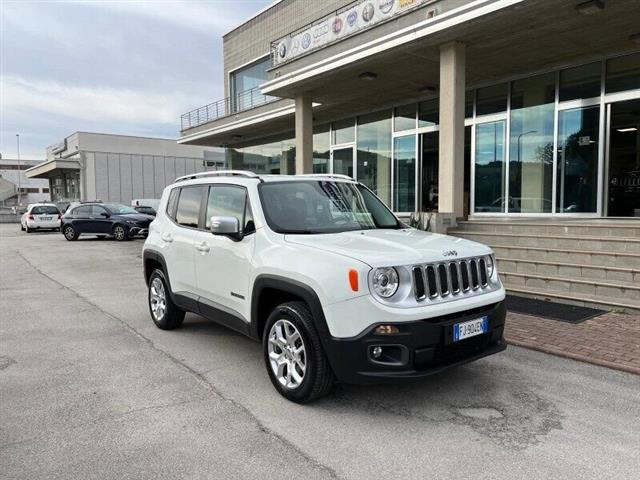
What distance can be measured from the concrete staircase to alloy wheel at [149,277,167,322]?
545 centimetres

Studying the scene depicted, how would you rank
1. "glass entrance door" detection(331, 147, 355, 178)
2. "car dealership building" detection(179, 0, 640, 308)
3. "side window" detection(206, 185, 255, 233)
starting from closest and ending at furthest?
"side window" detection(206, 185, 255, 233)
"car dealership building" detection(179, 0, 640, 308)
"glass entrance door" detection(331, 147, 355, 178)

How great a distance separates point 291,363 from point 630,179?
1034 centimetres

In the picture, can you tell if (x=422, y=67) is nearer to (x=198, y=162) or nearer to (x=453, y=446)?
(x=453, y=446)

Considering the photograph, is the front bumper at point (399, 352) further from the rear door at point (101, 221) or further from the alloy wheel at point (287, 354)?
the rear door at point (101, 221)

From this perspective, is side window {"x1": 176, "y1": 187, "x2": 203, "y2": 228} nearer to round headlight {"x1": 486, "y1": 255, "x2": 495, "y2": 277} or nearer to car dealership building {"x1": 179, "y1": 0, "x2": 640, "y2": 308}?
round headlight {"x1": 486, "y1": 255, "x2": 495, "y2": 277}

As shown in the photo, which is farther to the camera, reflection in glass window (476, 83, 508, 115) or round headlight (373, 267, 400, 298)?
reflection in glass window (476, 83, 508, 115)

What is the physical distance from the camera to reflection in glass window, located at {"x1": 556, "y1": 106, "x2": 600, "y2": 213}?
11125 millimetres

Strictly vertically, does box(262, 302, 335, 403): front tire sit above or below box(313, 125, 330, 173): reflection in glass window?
below

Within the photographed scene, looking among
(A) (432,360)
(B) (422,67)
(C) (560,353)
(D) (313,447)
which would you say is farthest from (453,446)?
(B) (422,67)

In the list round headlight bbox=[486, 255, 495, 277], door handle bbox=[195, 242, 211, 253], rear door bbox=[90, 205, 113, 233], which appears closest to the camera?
round headlight bbox=[486, 255, 495, 277]

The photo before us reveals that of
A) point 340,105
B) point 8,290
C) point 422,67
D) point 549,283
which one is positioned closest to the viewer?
point 549,283

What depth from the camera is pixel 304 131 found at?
48.2 ft

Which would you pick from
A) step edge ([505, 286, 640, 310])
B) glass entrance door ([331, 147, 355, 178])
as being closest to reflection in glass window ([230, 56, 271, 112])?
glass entrance door ([331, 147, 355, 178])

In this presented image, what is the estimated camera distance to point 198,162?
193 feet
